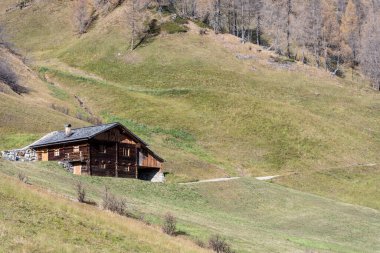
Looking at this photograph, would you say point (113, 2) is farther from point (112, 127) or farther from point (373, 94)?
point (112, 127)

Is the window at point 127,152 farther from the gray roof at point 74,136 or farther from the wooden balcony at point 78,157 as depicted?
the wooden balcony at point 78,157

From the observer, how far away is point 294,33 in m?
147

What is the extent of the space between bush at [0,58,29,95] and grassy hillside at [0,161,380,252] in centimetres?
4170

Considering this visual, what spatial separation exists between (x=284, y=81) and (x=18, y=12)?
84081 millimetres

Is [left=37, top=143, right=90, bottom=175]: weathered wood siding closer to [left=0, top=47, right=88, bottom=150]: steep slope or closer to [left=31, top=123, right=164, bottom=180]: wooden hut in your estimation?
[left=31, top=123, right=164, bottom=180]: wooden hut

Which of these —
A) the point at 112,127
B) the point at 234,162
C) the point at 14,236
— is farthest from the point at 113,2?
the point at 14,236

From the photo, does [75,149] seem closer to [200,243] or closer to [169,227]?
[169,227]

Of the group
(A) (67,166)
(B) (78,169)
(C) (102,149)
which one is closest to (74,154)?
(A) (67,166)

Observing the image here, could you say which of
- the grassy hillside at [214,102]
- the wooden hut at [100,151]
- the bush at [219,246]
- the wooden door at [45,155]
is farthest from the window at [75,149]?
the bush at [219,246]

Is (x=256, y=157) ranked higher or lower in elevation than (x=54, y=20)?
lower

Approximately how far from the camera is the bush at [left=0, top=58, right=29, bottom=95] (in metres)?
92.2

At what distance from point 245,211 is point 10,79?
5603 centimetres

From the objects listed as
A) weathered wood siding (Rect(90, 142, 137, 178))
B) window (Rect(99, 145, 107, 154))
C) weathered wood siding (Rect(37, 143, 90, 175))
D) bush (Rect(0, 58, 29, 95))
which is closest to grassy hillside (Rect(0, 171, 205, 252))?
weathered wood siding (Rect(37, 143, 90, 175))

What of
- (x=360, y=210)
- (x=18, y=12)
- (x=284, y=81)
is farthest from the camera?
(x=18, y=12)
